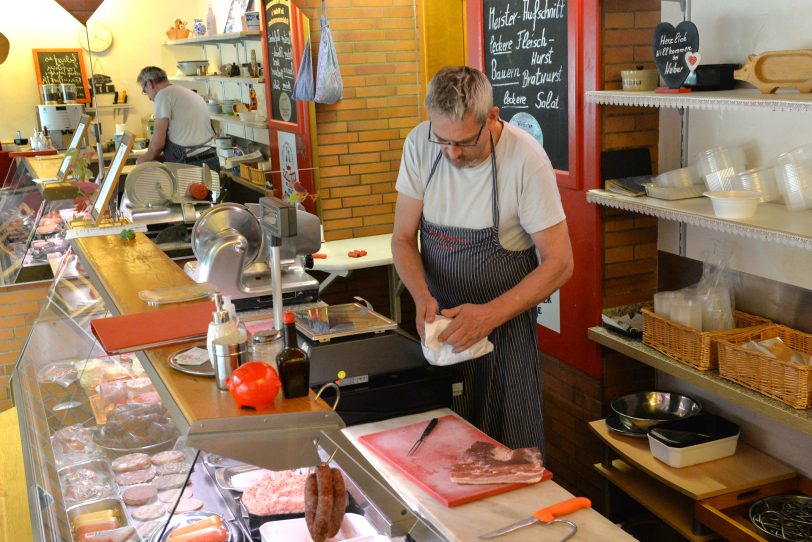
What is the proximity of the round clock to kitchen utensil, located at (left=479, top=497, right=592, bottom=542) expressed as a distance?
1244 cm

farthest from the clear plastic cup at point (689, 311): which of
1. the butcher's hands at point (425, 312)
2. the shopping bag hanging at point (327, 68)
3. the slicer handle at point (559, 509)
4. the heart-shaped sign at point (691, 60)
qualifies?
the shopping bag hanging at point (327, 68)

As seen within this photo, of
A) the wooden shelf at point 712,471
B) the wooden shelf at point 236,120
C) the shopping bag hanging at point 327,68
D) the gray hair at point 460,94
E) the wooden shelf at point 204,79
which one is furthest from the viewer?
the wooden shelf at point 204,79

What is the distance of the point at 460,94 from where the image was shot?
8.77ft

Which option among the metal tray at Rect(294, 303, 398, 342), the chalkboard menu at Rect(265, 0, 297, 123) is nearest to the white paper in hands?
the metal tray at Rect(294, 303, 398, 342)

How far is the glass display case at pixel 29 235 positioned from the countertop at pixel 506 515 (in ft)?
11.0

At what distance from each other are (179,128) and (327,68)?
323 centimetres

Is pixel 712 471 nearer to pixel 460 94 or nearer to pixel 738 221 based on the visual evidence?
pixel 738 221

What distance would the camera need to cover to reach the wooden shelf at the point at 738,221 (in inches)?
110

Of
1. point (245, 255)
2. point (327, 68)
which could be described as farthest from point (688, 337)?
point (327, 68)

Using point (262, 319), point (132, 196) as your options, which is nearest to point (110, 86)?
point (132, 196)

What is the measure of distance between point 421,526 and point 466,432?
0.84m

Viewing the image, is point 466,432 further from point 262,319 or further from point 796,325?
point 796,325

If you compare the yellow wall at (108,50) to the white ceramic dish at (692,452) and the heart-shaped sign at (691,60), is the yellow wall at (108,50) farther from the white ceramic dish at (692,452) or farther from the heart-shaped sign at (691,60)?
the white ceramic dish at (692,452)

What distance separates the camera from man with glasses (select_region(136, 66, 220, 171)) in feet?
26.7
